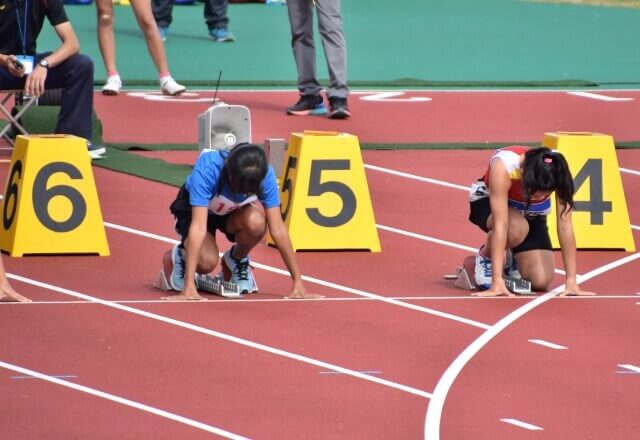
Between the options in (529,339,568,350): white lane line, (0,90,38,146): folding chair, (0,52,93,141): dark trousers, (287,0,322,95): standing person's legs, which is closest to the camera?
(529,339,568,350): white lane line

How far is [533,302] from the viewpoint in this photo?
9.40m

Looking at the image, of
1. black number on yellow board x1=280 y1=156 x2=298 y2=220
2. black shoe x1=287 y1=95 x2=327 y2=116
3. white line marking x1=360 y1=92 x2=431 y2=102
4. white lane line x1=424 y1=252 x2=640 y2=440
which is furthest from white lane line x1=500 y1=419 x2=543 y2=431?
white line marking x1=360 y1=92 x2=431 y2=102

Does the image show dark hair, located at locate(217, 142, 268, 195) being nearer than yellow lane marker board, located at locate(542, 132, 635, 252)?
Yes

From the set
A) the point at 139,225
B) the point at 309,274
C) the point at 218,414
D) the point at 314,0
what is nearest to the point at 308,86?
the point at 314,0

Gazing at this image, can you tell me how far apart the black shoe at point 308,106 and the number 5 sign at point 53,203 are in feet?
17.5

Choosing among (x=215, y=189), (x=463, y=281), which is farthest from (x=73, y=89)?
(x=463, y=281)

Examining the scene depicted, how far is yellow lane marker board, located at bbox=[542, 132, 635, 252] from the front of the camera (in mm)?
11055

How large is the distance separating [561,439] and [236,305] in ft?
9.32

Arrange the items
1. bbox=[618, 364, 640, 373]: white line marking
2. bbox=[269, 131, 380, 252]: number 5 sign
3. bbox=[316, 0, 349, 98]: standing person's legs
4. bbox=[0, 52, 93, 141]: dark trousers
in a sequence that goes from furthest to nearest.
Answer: bbox=[316, 0, 349, 98]: standing person's legs, bbox=[0, 52, 93, 141]: dark trousers, bbox=[269, 131, 380, 252]: number 5 sign, bbox=[618, 364, 640, 373]: white line marking

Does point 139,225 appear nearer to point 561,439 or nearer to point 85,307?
point 85,307

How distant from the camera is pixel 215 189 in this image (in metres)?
9.05

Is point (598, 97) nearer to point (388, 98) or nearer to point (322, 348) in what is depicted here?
point (388, 98)

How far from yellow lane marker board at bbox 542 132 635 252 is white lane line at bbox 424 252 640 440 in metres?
0.44

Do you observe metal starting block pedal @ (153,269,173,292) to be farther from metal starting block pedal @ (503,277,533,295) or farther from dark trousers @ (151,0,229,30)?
dark trousers @ (151,0,229,30)
